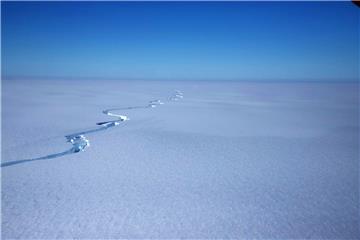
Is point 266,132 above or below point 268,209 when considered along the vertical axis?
above

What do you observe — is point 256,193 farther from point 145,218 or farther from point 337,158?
point 337,158

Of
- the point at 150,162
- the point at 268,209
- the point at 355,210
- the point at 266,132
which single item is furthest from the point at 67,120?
the point at 355,210

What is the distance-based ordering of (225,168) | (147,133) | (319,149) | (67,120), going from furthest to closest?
(67,120), (147,133), (319,149), (225,168)

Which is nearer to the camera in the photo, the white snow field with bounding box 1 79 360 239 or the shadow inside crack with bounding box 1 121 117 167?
the white snow field with bounding box 1 79 360 239

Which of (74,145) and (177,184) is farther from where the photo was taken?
(74,145)

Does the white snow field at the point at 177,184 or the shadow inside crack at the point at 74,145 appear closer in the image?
the white snow field at the point at 177,184

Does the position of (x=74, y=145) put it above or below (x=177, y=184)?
above

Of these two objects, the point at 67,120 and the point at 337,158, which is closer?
the point at 337,158

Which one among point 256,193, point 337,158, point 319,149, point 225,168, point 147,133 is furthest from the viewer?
point 147,133

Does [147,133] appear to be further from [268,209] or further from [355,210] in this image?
[355,210]
